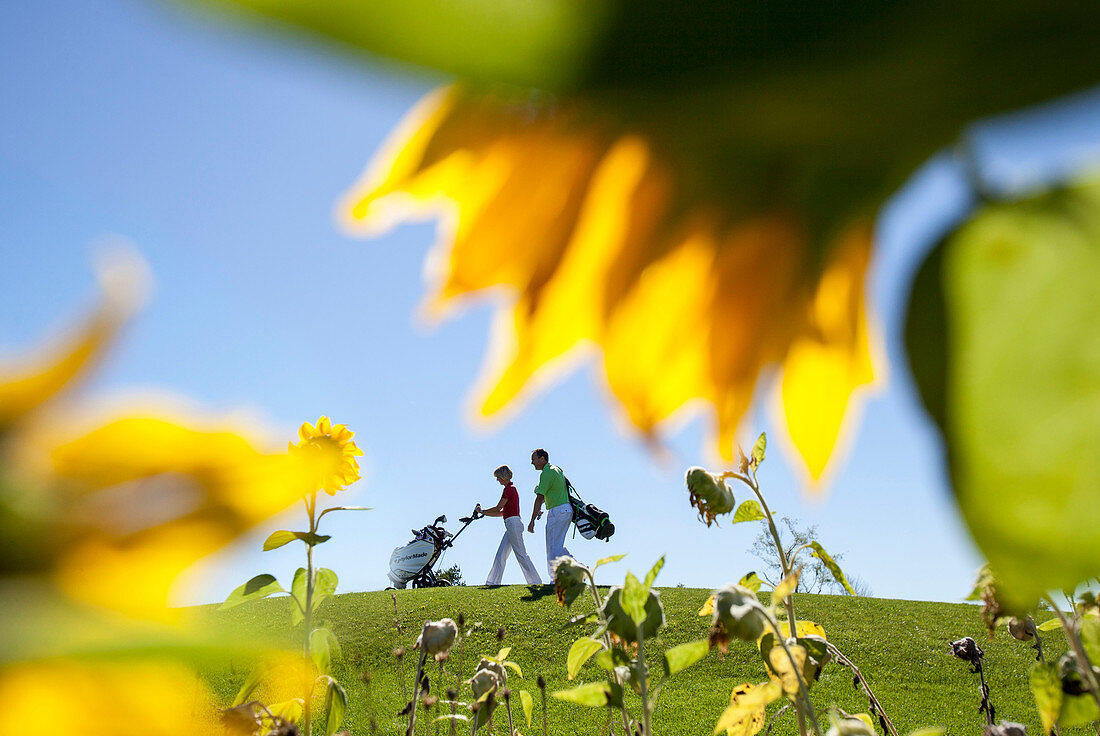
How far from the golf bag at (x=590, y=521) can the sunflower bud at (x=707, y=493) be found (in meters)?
7.82

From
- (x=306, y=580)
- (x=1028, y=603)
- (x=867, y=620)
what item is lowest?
(x=1028, y=603)

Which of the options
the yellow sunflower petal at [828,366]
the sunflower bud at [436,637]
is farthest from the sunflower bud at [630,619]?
the yellow sunflower petal at [828,366]

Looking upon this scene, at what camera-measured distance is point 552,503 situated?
6.48 meters

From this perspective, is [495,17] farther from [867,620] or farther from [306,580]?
[867,620]

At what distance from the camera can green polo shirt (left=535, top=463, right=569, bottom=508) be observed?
634 centimetres

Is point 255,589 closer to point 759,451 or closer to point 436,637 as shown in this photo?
point 436,637

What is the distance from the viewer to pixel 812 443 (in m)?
0.15

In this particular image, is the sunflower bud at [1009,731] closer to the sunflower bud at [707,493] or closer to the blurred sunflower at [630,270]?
the sunflower bud at [707,493]

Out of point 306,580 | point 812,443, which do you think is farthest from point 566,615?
point 812,443

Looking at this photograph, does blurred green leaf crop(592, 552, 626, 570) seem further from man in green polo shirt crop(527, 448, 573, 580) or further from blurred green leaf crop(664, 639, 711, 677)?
man in green polo shirt crop(527, 448, 573, 580)

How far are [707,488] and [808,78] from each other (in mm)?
796

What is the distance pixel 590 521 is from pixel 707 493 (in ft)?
26.2

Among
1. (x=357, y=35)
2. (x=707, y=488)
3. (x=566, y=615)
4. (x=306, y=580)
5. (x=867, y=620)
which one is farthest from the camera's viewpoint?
(x=867, y=620)

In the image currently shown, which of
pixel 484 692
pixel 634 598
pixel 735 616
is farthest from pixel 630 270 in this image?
pixel 484 692
